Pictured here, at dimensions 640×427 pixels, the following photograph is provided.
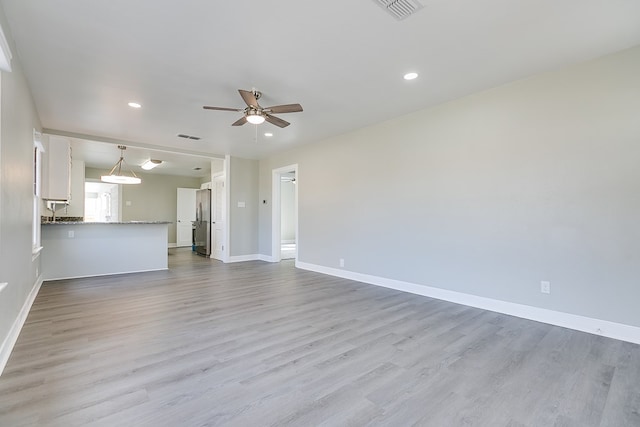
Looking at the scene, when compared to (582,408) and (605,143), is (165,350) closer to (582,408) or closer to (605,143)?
(582,408)

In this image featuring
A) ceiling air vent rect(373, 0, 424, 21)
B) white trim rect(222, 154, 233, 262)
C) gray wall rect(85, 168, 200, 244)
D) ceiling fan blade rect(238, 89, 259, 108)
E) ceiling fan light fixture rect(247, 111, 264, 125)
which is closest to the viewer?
ceiling air vent rect(373, 0, 424, 21)

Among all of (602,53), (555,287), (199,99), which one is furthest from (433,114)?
(199,99)

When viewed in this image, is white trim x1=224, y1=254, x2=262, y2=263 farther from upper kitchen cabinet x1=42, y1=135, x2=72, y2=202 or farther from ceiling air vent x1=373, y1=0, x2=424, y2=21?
ceiling air vent x1=373, y1=0, x2=424, y2=21

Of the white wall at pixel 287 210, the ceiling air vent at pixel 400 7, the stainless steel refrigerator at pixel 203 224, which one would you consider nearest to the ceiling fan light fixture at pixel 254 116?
the ceiling air vent at pixel 400 7

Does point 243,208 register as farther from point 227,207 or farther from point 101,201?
point 101,201

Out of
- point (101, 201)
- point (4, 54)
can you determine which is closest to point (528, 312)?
point (4, 54)

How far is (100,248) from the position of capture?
5.52m

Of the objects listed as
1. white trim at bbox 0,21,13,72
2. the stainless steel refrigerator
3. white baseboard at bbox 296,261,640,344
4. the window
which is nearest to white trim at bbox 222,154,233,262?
the stainless steel refrigerator

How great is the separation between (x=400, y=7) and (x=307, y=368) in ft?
8.94

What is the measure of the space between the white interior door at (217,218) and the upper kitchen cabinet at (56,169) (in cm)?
313

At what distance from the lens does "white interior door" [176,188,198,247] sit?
414 inches

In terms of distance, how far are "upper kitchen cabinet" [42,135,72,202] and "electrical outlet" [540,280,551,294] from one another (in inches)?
275

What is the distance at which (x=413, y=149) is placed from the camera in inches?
172

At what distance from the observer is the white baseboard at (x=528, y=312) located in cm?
272
